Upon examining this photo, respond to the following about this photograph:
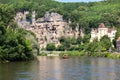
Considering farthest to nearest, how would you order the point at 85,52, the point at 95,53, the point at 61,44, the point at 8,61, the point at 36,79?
the point at 61,44 → the point at 85,52 → the point at 95,53 → the point at 8,61 → the point at 36,79

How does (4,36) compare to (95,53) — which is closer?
(4,36)

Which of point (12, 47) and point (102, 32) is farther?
point (102, 32)

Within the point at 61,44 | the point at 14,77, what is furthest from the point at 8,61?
the point at 61,44

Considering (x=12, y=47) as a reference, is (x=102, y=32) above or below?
below

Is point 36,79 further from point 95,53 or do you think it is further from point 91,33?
point 91,33

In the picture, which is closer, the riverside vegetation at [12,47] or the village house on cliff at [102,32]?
the riverside vegetation at [12,47]

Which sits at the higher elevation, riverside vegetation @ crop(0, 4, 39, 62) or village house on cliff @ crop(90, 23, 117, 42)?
riverside vegetation @ crop(0, 4, 39, 62)

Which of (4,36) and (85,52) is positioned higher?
(4,36)

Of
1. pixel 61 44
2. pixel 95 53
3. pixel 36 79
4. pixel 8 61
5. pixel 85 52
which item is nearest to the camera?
pixel 36 79

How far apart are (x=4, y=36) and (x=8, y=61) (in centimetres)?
554

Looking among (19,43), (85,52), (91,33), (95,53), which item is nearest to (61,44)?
(91,33)

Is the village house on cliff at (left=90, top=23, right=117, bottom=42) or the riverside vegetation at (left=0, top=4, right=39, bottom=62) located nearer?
the riverside vegetation at (left=0, top=4, right=39, bottom=62)

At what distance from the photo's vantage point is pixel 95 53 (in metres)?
136

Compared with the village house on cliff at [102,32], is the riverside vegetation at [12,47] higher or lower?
higher
